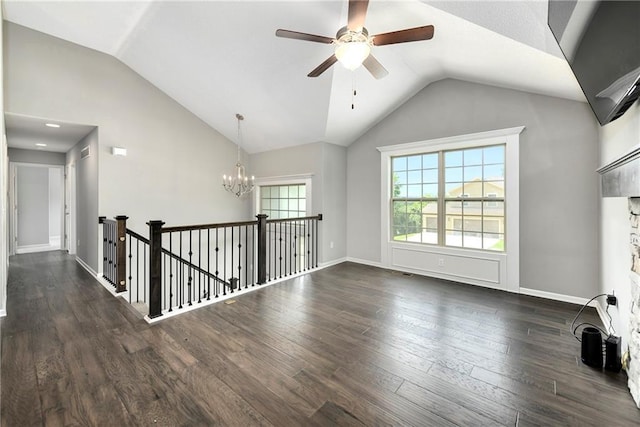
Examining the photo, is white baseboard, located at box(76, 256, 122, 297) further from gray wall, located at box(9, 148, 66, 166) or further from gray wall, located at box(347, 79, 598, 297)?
gray wall, located at box(347, 79, 598, 297)

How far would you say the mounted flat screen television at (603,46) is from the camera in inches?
45.3

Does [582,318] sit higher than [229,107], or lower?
lower

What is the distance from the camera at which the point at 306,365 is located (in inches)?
84.1

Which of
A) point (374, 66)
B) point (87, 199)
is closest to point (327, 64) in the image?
point (374, 66)

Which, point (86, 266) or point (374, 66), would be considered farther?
point (86, 266)

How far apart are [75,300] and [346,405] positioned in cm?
377

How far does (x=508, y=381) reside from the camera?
1.95 m

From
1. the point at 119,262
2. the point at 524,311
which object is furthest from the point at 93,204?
the point at 524,311

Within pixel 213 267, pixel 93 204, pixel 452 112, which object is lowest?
pixel 213 267

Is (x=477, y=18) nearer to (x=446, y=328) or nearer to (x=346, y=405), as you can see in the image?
(x=446, y=328)

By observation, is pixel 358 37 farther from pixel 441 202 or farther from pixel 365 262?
pixel 365 262

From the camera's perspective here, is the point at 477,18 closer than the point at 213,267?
Yes

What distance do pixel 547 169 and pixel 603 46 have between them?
267cm

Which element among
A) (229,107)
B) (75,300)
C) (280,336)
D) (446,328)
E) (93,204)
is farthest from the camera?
(229,107)
